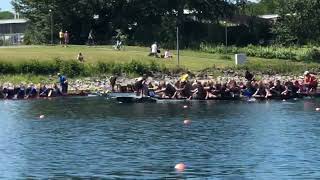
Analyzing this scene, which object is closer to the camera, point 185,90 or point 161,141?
point 161,141

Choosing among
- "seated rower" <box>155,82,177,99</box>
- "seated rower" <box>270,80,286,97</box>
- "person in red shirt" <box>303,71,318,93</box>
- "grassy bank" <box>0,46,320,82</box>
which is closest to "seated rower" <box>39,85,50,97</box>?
"grassy bank" <box>0,46,320,82</box>

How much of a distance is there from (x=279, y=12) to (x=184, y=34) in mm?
13463

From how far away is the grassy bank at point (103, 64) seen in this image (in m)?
58.9

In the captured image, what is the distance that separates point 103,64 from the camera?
198 ft

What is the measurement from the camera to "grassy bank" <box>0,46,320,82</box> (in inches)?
2319

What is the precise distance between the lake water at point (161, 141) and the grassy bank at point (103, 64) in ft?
40.5

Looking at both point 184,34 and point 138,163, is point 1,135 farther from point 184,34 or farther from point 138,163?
point 184,34

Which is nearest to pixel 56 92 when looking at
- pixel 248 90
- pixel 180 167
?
pixel 248 90

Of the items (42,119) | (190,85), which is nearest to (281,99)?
(190,85)

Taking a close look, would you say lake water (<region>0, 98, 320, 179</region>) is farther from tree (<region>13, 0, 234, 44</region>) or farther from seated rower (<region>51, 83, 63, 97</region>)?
tree (<region>13, 0, 234, 44</region>)

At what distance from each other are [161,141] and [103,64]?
30304mm

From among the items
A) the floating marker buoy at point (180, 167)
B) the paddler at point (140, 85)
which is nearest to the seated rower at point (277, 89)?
the paddler at point (140, 85)

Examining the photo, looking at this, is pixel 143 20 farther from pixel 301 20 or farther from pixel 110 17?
pixel 301 20

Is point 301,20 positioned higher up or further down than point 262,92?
higher up
